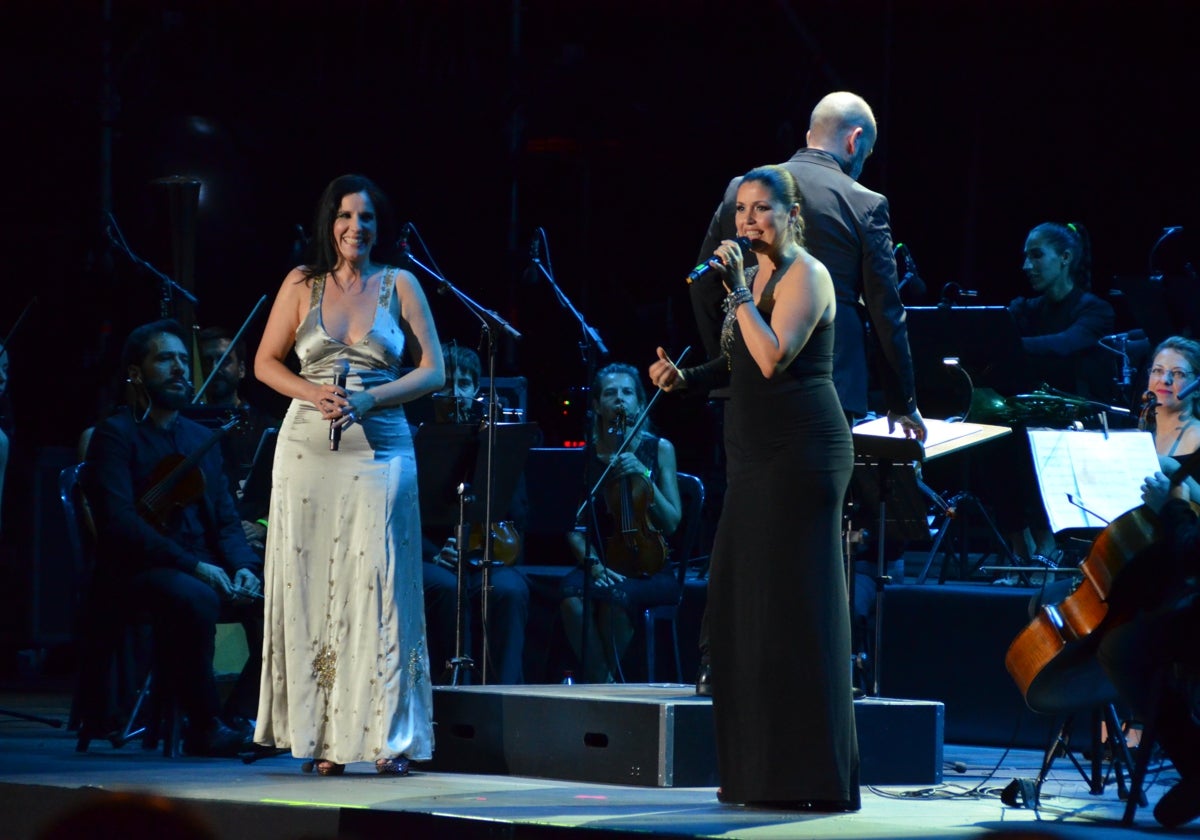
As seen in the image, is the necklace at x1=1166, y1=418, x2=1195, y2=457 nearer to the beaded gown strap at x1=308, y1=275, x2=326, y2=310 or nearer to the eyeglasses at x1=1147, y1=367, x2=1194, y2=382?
the eyeglasses at x1=1147, y1=367, x2=1194, y2=382

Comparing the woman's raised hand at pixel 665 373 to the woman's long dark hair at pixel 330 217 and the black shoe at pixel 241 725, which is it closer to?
the woman's long dark hair at pixel 330 217

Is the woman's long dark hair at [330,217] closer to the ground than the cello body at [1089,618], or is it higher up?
higher up

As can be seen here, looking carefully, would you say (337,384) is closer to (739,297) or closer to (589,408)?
(739,297)

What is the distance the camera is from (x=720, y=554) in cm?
402

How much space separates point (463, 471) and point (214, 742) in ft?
3.95

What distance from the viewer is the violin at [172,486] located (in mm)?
5727

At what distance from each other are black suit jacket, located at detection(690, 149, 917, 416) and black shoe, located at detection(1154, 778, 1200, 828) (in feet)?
3.82

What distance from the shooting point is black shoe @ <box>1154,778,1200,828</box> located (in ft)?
13.0

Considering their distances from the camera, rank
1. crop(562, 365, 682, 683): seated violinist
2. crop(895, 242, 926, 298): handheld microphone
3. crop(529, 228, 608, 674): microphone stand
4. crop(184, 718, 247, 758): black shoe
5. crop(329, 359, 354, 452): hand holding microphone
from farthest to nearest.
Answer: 1. crop(895, 242, 926, 298): handheld microphone
2. crop(562, 365, 682, 683): seated violinist
3. crop(529, 228, 608, 674): microphone stand
4. crop(184, 718, 247, 758): black shoe
5. crop(329, 359, 354, 452): hand holding microphone

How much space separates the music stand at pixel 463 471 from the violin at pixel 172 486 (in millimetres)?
677

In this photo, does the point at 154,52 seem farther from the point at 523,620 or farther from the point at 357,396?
the point at 357,396

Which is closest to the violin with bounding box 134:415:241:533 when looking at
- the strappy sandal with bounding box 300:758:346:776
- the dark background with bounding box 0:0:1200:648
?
the strappy sandal with bounding box 300:758:346:776

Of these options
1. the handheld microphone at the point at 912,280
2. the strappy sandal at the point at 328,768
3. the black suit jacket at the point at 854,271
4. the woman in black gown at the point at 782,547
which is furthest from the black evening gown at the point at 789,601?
the handheld microphone at the point at 912,280

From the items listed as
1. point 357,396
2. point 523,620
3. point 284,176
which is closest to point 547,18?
point 284,176
